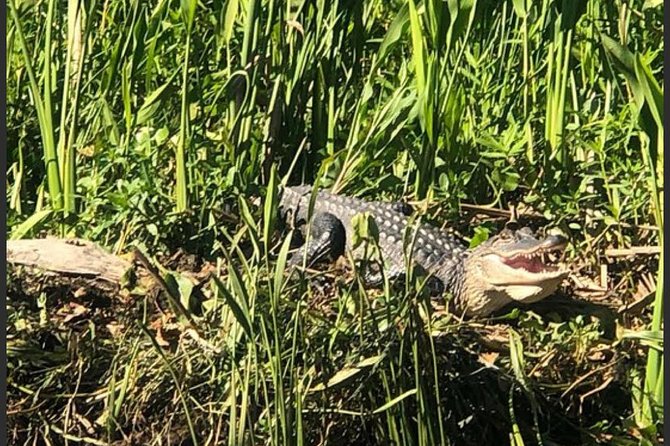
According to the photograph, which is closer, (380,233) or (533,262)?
(533,262)

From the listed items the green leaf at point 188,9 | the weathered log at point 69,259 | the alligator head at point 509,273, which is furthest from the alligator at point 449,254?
the green leaf at point 188,9

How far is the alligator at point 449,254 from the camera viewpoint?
302 centimetres

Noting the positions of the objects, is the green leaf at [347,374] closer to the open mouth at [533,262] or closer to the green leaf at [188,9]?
the open mouth at [533,262]

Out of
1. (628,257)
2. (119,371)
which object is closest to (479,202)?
(628,257)

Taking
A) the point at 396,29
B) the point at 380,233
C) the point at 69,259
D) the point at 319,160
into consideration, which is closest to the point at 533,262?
the point at 380,233

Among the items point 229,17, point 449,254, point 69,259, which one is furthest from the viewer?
point 449,254

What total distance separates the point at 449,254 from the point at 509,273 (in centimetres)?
30

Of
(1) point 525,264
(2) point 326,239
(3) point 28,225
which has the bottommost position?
(2) point 326,239

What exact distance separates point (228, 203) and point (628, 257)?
1022 mm

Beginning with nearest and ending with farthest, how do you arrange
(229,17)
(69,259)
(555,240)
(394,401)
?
(394,401), (69,259), (555,240), (229,17)

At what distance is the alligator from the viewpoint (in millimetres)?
3016

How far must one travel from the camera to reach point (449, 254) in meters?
3.30

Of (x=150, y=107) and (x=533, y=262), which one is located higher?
(x=150, y=107)

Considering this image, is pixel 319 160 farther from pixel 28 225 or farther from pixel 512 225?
pixel 28 225
